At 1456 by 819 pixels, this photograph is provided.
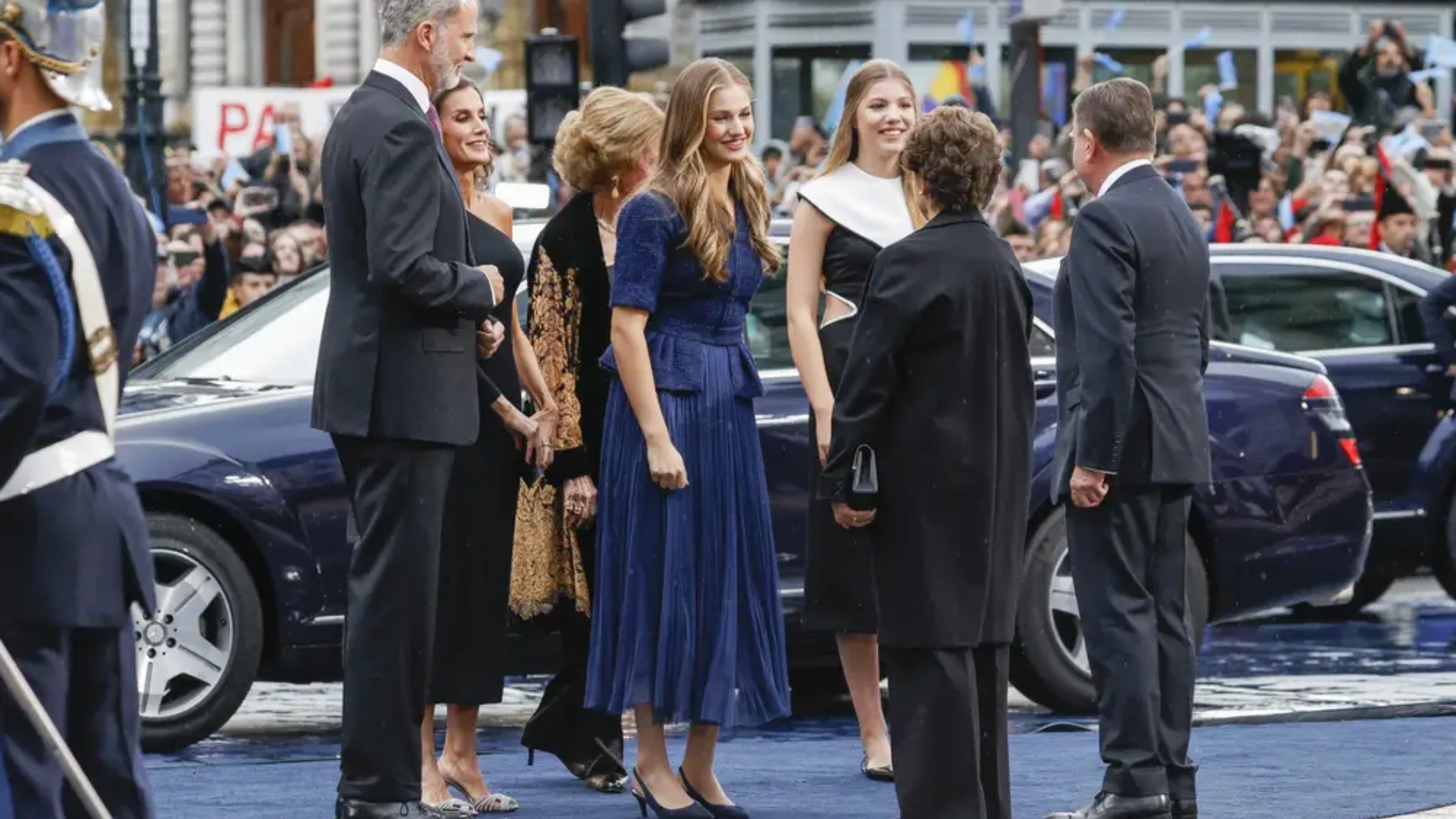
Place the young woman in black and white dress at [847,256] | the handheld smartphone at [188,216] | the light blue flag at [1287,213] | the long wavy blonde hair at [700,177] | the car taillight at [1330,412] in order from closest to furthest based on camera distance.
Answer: the long wavy blonde hair at [700,177] → the young woman in black and white dress at [847,256] → the car taillight at [1330,412] → the handheld smartphone at [188,216] → the light blue flag at [1287,213]

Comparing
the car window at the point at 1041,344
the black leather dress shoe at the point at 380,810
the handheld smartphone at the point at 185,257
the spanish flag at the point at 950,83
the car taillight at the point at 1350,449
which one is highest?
the spanish flag at the point at 950,83

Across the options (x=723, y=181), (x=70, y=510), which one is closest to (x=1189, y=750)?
(x=723, y=181)

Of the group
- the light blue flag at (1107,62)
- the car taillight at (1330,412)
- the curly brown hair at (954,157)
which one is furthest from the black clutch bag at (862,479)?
the light blue flag at (1107,62)

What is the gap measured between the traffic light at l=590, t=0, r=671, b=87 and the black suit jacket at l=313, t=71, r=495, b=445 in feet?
27.8

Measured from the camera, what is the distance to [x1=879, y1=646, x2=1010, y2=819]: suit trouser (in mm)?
6672

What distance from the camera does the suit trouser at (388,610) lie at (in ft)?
22.5

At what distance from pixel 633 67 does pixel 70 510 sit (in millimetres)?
10970

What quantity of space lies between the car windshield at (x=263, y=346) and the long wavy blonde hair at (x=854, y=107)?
2.05 metres

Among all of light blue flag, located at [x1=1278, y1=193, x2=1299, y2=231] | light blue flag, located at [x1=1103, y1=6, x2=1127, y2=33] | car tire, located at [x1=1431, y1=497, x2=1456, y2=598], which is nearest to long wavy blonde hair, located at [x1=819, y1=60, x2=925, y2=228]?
car tire, located at [x1=1431, y1=497, x2=1456, y2=598]

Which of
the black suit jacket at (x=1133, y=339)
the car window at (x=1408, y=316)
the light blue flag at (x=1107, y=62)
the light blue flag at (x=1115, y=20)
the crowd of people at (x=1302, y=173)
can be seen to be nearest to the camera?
the black suit jacket at (x=1133, y=339)

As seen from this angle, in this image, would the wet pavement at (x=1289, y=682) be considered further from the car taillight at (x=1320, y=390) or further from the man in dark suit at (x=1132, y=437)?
the man in dark suit at (x=1132, y=437)

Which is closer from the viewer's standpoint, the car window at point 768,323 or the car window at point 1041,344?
the car window at point 768,323

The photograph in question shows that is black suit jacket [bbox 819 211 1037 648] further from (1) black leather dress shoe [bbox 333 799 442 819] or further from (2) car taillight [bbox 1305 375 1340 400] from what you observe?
(2) car taillight [bbox 1305 375 1340 400]

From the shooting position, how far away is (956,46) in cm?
4269
